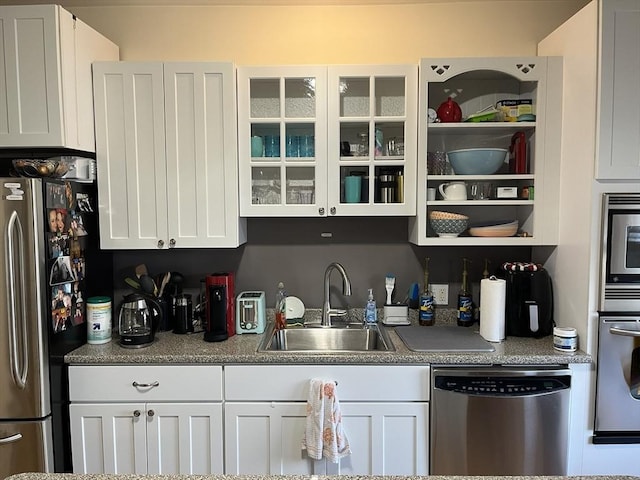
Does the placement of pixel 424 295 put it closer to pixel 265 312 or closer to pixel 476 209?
pixel 476 209

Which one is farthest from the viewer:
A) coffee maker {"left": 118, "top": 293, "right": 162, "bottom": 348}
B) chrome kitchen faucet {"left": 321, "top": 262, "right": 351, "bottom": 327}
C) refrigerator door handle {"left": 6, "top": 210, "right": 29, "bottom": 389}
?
chrome kitchen faucet {"left": 321, "top": 262, "right": 351, "bottom": 327}

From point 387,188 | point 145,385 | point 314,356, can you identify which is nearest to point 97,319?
point 145,385

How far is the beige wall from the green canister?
1.36m

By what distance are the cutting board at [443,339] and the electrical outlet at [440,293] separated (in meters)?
0.19

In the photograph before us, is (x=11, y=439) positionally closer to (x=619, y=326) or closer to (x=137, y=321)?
(x=137, y=321)

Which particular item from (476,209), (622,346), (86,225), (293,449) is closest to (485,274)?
(476,209)

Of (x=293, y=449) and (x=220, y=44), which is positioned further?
(x=220, y=44)

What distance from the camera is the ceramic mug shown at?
2201mm

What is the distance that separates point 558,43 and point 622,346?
1.47 m

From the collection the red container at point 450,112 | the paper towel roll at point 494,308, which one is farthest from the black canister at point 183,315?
the red container at point 450,112

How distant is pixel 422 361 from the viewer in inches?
74.5

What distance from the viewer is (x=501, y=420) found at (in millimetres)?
1856

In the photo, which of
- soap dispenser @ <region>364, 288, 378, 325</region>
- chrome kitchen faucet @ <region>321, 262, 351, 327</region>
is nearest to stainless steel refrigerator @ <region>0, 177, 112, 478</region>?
chrome kitchen faucet @ <region>321, 262, 351, 327</region>

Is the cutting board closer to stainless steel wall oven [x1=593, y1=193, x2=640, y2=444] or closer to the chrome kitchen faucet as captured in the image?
the chrome kitchen faucet
